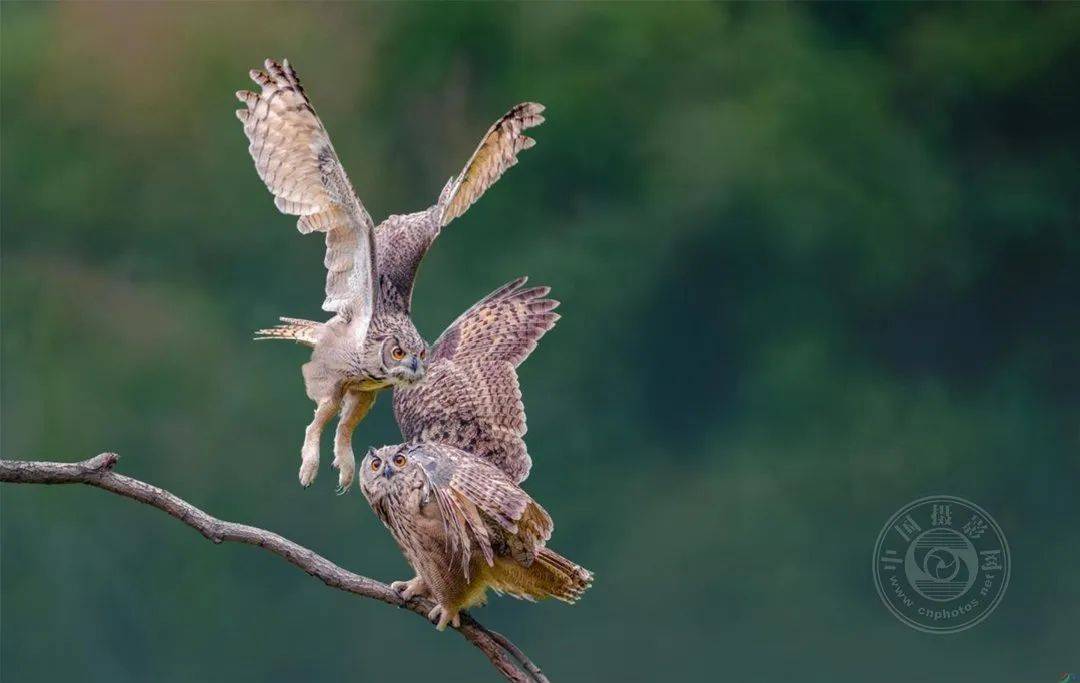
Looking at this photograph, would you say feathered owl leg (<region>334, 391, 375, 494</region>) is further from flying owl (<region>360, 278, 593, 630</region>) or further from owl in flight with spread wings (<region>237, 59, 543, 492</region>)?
flying owl (<region>360, 278, 593, 630</region>)

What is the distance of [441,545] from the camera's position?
3.94 metres

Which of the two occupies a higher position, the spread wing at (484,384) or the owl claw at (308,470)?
the spread wing at (484,384)

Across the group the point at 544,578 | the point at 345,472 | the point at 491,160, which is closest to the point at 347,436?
the point at 345,472

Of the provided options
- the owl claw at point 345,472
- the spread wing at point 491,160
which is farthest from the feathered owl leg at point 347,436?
the spread wing at point 491,160

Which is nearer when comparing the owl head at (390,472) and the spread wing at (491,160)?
the owl head at (390,472)

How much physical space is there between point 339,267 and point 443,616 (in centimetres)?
98

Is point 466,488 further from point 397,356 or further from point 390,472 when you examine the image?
point 397,356

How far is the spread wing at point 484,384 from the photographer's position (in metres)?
4.23

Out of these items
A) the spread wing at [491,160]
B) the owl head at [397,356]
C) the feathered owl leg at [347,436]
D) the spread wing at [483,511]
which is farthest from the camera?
the spread wing at [491,160]

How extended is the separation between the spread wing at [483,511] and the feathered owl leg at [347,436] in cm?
29

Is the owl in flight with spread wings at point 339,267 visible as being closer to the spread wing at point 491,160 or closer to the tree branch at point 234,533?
the spread wing at point 491,160

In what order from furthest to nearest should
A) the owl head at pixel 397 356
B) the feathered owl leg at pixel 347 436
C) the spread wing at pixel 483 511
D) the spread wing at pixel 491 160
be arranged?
the spread wing at pixel 491 160, the feathered owl leg at pixel 347 436, the owl head at pixel 397 356, the spread wing at pixel 483 511

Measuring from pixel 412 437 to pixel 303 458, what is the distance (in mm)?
324

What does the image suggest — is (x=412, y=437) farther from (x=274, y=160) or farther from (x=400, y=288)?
(x=274, y=160)
